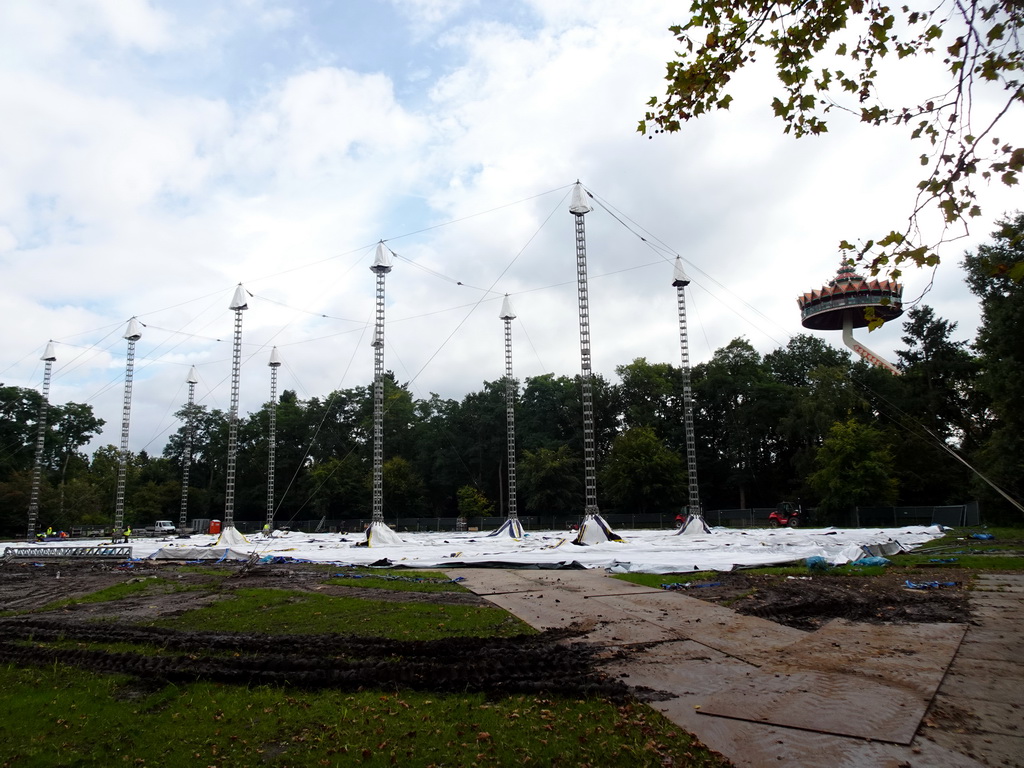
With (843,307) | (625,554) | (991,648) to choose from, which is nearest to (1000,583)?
(991,648)

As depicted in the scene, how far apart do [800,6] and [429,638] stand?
7.82 m

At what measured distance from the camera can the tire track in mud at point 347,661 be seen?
636 centimetres

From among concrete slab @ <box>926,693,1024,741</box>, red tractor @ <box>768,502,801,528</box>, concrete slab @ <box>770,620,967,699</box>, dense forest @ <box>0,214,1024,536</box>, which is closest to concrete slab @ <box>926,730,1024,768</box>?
concrete slab @ <box>926,693,1024,741</box>

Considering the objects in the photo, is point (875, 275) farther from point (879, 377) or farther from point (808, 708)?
point (879, 377)

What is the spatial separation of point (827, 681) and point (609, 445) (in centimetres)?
6298

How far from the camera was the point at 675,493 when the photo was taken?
2194 inches

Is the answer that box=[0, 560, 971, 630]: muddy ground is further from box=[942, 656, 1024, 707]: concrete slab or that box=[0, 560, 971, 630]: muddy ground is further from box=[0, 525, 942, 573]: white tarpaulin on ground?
box=[942, 656, 1024, 707]: concrete slab

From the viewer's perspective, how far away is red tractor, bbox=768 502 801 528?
45.0 meters

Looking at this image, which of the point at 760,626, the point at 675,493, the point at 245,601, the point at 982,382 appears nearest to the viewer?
the point at 760,626

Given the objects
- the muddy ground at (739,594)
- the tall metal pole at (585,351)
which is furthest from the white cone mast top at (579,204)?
the muddy ground at (739,594)

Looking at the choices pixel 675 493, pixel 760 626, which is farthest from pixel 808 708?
pixel 675 493

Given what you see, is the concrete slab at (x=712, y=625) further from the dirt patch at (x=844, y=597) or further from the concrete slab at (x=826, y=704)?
the concrete slab at (x=826, y=704)

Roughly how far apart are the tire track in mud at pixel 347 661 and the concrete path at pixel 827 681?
0.73m

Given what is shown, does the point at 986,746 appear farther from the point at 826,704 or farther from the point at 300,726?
the point at 300,726
